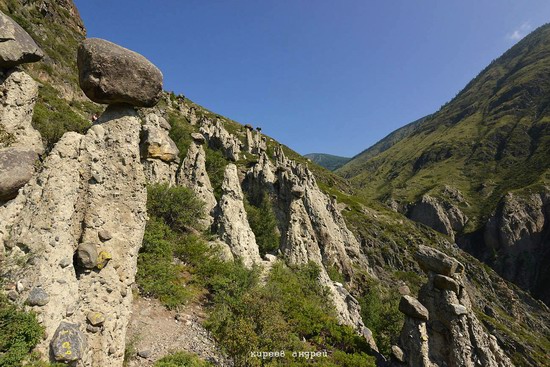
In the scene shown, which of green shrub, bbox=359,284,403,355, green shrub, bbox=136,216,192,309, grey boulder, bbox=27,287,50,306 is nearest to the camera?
grey boulder, bbox=27,287,50,306

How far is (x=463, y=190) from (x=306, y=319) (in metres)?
189

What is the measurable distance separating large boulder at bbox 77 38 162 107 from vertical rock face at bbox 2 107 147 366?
811 millimetres

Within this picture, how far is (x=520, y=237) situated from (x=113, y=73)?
546 feet

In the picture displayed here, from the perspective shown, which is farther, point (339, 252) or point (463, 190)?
point (463, 190)

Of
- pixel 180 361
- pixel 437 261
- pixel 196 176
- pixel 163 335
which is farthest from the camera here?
pixel 196 176

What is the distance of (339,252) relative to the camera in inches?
1837

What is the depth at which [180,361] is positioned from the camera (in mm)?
10891

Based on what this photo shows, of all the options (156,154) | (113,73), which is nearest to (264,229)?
(156,154)

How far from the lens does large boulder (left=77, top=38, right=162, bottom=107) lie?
31.8 ft

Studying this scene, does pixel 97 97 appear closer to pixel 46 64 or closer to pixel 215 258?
pixel 215 258

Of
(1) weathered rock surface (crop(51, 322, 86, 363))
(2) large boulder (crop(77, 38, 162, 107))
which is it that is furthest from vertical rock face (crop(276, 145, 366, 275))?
(1) weathered rock surface (crop(51, 322, 86, 363))

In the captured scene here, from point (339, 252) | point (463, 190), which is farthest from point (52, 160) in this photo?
point (463, 190)

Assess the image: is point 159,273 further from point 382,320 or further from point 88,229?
point 382,320

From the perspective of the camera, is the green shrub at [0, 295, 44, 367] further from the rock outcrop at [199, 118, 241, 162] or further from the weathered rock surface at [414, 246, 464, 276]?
the rock outcrop at [199, 118, 241, 162]
